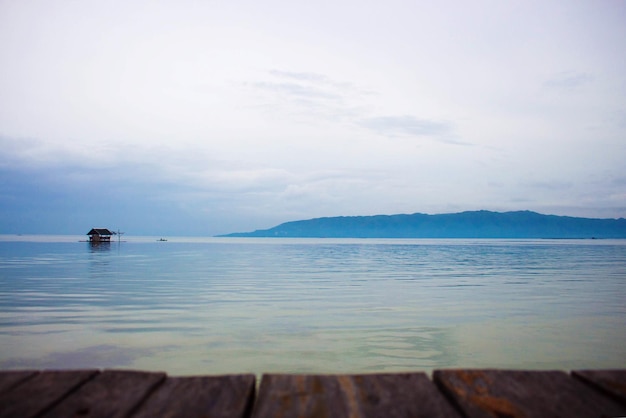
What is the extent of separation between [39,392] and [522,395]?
2.68 metres

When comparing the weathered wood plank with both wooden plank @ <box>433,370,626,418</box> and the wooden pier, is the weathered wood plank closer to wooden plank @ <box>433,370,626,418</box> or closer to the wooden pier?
the wooden pier

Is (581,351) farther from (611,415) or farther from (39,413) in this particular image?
(39,413)

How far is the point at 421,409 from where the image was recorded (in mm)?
2475

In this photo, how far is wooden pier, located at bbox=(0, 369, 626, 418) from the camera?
2.43 meters

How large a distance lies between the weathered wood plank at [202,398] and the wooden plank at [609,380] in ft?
6.43

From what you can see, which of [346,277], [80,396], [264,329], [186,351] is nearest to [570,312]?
[264,329]

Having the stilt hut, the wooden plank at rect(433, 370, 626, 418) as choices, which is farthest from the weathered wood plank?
the stilt hut

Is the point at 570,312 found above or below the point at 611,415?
below

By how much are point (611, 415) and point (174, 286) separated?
24.8 metres

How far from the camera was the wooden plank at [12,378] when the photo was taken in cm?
270

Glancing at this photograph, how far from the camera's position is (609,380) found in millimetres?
2762

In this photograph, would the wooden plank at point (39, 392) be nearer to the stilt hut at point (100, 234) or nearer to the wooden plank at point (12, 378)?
the wooden plank at point (12, 378)

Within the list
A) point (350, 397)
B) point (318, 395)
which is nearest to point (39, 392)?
point (318, 395)

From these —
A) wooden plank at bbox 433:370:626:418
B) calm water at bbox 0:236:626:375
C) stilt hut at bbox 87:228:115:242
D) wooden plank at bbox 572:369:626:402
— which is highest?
stilt hut at bbox 87:228:115:242
